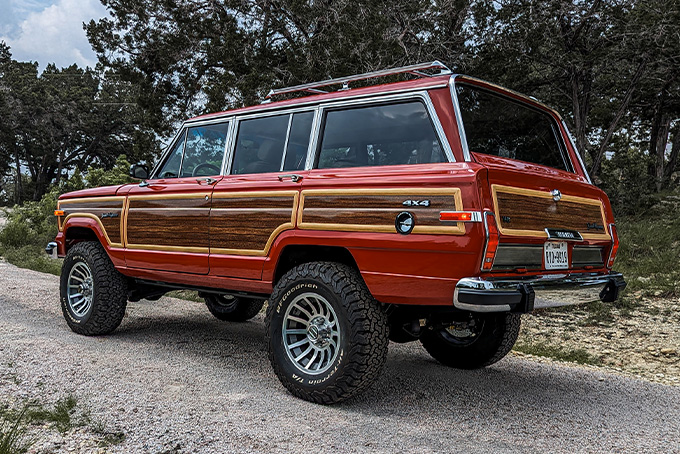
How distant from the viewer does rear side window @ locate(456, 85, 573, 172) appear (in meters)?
3.61

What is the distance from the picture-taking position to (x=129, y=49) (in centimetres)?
1505

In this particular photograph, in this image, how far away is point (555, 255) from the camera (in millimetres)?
3668

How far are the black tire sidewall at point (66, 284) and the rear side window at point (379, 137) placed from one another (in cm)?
267

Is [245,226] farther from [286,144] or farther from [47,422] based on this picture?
[47,422]

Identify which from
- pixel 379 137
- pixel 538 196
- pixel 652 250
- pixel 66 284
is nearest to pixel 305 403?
pixel 379 137

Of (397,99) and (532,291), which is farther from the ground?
(397,99)

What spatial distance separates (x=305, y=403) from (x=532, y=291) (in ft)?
5.12

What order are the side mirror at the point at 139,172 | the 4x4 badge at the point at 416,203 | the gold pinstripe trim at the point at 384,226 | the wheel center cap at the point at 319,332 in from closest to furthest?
the gold pinstripe trim at the point at 384,226, the 4x4 badge at the point at 416,203, the wheel center cap at the point at 319,332, the side mirror at the point at 139,172

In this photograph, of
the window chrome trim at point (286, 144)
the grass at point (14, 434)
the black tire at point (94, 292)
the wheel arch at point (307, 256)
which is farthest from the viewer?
the black tire at point (94, 292)

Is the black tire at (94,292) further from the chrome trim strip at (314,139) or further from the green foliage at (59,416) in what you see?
the chrome trim strip at (314,139)

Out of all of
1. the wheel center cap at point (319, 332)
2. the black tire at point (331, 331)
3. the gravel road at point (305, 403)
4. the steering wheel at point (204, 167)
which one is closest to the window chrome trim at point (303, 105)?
the steering wheel at point (204, 167)

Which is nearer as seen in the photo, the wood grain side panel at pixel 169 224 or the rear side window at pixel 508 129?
the rear side window at pixel 508 129

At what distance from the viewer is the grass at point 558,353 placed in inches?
215

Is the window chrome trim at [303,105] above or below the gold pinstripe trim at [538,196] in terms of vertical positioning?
above
